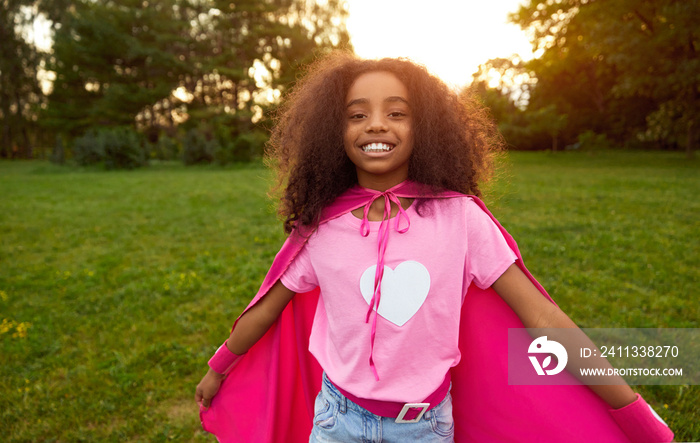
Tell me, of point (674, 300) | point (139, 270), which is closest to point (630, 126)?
point (674, 300)

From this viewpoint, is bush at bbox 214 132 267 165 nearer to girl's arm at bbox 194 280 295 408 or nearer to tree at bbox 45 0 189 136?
tree at bbox 45 0 189 136

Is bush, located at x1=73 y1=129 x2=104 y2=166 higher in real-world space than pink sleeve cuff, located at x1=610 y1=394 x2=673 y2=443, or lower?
higher

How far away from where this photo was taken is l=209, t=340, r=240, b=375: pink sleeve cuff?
6.17 feet

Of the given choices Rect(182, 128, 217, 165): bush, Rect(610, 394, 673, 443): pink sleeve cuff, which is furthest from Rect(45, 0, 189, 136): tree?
Rect(610, 394, 673, 443): pink sleeve cuff

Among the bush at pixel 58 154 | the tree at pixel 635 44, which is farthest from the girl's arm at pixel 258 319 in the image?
the bush at pixel 58 154

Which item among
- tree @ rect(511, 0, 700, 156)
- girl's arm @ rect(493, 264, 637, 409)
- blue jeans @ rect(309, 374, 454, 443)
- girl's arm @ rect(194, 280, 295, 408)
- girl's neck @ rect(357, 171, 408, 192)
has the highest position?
tree @ rect(511, 0, 700, 156)

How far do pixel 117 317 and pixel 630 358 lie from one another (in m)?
4.79

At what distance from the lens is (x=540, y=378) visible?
1.70 m

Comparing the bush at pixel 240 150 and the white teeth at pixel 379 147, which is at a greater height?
the white teeth at pixel 379 147

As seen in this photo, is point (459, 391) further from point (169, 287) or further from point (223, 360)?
point (169, 287)

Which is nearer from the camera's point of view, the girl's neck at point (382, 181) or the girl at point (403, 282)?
the girl at point (403, 282)

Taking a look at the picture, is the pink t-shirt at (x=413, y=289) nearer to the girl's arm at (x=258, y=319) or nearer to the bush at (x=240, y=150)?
the girl's arm at (x=258, y=319)

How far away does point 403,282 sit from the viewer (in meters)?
1.49

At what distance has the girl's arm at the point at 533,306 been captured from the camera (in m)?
1.47
